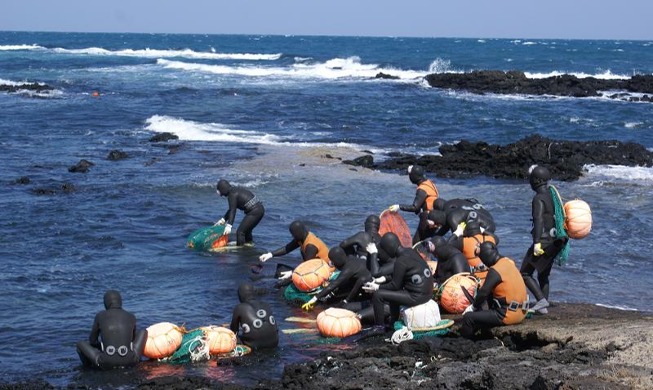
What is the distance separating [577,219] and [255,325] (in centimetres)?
475

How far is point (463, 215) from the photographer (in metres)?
15.0

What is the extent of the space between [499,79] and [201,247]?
46915 millimetres

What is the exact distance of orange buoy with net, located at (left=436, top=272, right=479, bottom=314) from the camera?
13.0 metres

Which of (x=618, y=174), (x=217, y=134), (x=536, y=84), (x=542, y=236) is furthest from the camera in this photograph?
(x=536, y=84)

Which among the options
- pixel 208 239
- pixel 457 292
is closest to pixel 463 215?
pixel 457 292

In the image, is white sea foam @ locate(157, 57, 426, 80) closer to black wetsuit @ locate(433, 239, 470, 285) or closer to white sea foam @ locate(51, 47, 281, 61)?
white sea foam @ locate(51, 47, 281, 61)

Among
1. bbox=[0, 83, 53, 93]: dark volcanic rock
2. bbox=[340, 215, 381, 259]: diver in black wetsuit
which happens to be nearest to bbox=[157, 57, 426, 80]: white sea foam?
bbox=[0, 83, 53, 93]: dark volcanic rock

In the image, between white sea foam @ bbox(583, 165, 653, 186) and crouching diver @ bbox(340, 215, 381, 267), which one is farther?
white sea foam @ bbox(583, 165, 653, 186)

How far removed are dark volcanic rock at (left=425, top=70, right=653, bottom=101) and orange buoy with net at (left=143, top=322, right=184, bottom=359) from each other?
4686 cm

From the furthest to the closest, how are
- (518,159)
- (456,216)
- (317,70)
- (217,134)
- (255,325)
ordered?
(317,70) → (217,134) → (518,159) → (456,216) → (255,325)

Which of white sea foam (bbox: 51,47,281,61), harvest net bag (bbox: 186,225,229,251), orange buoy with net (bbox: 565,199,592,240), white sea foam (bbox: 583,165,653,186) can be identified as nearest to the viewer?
orange buoy with net (bbox: 565,199,592,240)

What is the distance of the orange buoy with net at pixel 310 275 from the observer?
46.9ft

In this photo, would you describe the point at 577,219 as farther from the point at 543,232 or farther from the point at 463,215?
the point at 463,215

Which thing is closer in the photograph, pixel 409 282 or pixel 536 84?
pixel 409 282
